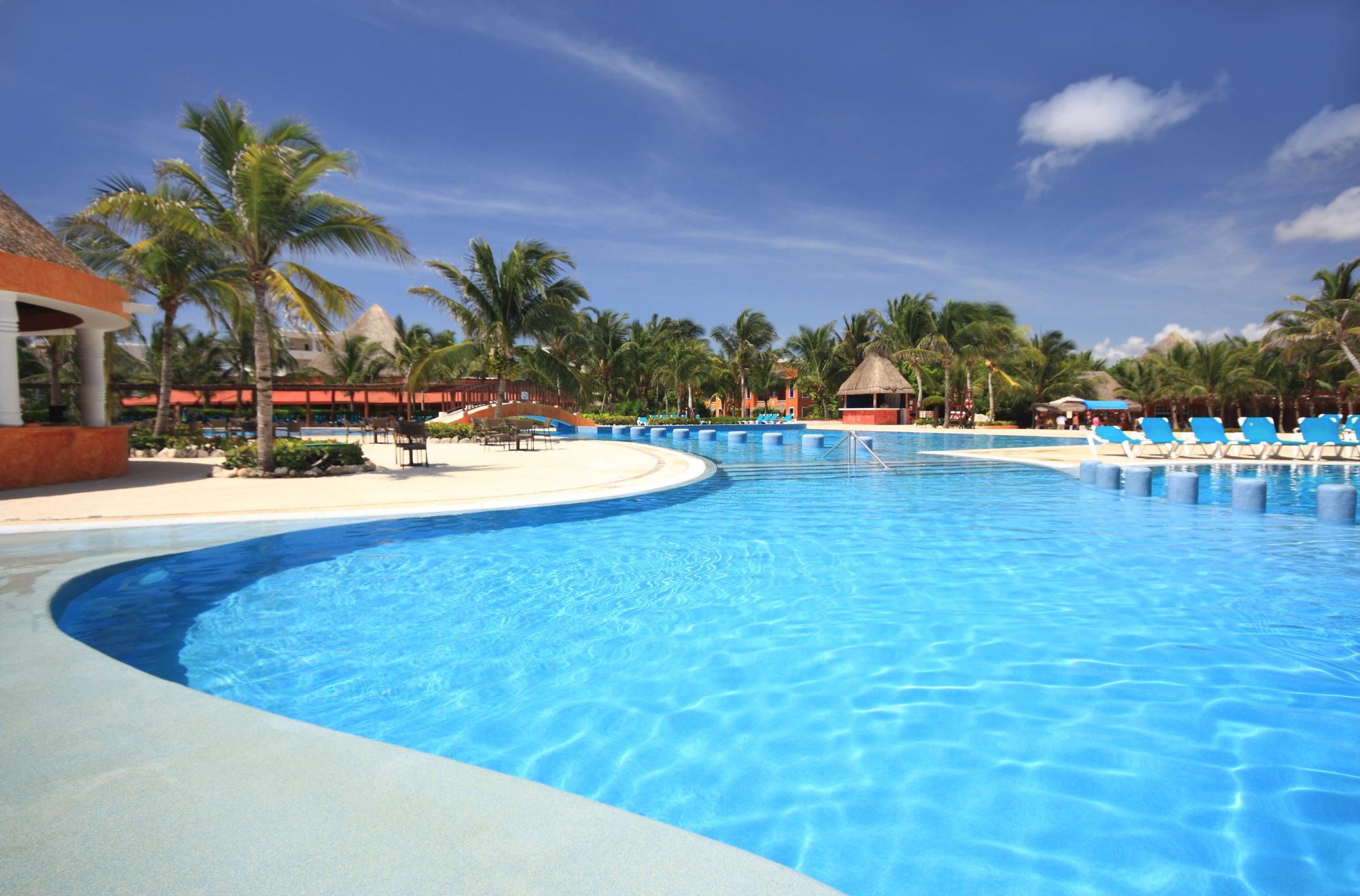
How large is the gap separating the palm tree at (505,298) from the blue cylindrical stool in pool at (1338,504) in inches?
780

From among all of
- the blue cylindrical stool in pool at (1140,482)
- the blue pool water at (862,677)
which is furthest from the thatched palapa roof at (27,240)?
the blue cylindrical stool in pool at (1140,482)

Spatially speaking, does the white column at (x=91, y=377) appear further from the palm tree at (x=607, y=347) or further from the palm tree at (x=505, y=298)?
the palm tree at (x=607, y=347)

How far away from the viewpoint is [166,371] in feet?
54.7

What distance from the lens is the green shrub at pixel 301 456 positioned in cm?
1206

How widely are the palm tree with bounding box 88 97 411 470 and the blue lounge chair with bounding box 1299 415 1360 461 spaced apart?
19903 millimetres

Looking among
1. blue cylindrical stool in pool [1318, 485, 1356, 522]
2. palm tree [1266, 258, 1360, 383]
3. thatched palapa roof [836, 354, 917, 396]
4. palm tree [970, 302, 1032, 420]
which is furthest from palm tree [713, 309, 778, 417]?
blue cylindrical stool in pool [1318, 485, 1356, 522]

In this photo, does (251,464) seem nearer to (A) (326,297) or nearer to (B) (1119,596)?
(A) (326,297)

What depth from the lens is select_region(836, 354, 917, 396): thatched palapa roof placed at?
4403 cm

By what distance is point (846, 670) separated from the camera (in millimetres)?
4113

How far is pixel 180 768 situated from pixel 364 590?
12.0ft

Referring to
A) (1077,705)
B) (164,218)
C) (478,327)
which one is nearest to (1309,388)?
(478,327)

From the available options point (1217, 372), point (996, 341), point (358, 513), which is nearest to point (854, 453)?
point (358, 513)

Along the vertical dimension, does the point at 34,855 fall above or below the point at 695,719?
above

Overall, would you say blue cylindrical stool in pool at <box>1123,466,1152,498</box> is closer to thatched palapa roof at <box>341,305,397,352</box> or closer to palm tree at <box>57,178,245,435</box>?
palm tree at <box>57,178,245,435</box>
